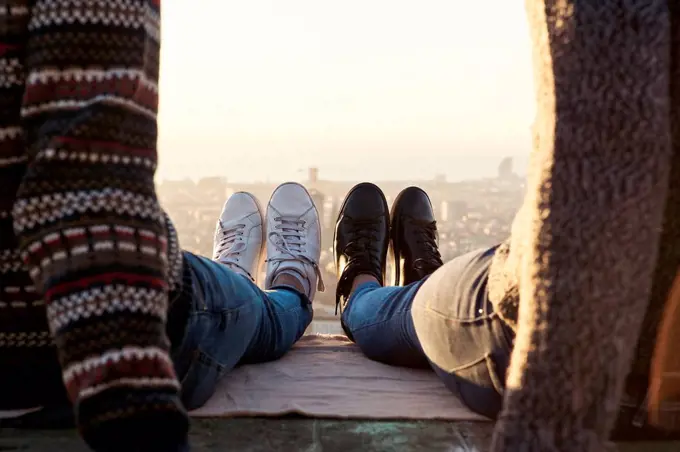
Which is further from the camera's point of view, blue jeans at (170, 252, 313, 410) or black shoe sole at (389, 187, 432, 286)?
black shoe sole at (389, 187, 432, 286)

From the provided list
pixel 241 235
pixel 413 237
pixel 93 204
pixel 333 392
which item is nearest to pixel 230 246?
pixel 241 235

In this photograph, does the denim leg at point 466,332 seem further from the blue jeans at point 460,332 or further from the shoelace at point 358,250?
the shoelace at point 358,250

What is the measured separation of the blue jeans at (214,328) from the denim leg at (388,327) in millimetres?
161

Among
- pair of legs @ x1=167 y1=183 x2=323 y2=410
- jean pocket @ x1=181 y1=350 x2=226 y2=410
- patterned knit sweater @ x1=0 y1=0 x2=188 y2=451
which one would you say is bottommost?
jean pocket @ x1=181 y1=350 x2=226 y2=410

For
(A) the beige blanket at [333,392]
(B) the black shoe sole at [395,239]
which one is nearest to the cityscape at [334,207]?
(B) the black shoe sole at [395,239]

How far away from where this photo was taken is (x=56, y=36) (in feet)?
1.61

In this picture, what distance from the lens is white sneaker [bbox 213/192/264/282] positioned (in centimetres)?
153

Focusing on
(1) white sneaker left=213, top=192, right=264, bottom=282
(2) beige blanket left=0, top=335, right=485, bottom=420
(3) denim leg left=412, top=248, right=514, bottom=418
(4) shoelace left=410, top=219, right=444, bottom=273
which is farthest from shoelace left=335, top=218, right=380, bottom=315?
(3) denim leg left=412, top=248, right=514, bottom=418

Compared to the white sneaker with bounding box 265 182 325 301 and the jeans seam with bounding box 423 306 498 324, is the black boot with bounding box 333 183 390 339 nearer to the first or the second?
the white sneaker with bounding box 265 182 325 301

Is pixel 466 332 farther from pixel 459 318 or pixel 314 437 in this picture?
pixel 314 437

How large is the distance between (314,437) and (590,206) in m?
0.46

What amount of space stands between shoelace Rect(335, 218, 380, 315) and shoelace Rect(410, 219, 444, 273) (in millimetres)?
101

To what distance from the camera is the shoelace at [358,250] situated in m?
1.47

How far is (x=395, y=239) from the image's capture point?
5.32 ft
